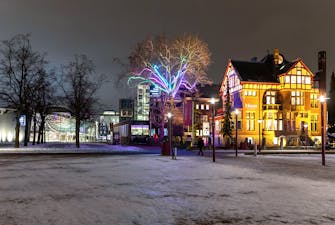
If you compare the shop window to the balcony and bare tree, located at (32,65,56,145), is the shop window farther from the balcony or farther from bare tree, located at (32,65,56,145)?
bare tree, located at (32,65,56,145)

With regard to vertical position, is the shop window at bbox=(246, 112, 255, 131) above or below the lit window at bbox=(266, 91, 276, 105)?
below

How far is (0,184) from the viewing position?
15.3 m

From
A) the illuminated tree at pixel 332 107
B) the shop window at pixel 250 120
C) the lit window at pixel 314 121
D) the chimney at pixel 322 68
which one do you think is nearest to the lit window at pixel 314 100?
the lit window at pixel 314 121

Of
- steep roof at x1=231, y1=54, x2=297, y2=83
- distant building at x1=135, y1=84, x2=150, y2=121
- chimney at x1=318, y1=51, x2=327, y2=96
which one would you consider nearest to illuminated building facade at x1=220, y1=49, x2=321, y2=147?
steep roof at x1=231, y1=54, x2=297, y2=83

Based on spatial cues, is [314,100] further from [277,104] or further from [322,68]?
[277,104]

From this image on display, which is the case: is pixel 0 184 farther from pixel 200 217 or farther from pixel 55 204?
pixel 200 217

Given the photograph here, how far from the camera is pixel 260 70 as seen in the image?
69.9m

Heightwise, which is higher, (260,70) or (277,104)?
(260,70)

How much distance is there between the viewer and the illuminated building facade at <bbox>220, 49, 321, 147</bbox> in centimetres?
6606

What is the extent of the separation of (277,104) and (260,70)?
272 inches

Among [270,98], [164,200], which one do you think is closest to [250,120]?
[270,98]

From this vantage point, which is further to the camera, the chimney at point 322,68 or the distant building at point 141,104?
the chimney at point 322,68

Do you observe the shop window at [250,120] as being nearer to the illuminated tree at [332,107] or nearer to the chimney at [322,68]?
the chimney at [322,68]

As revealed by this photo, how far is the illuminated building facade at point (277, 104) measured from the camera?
66.1 meters
